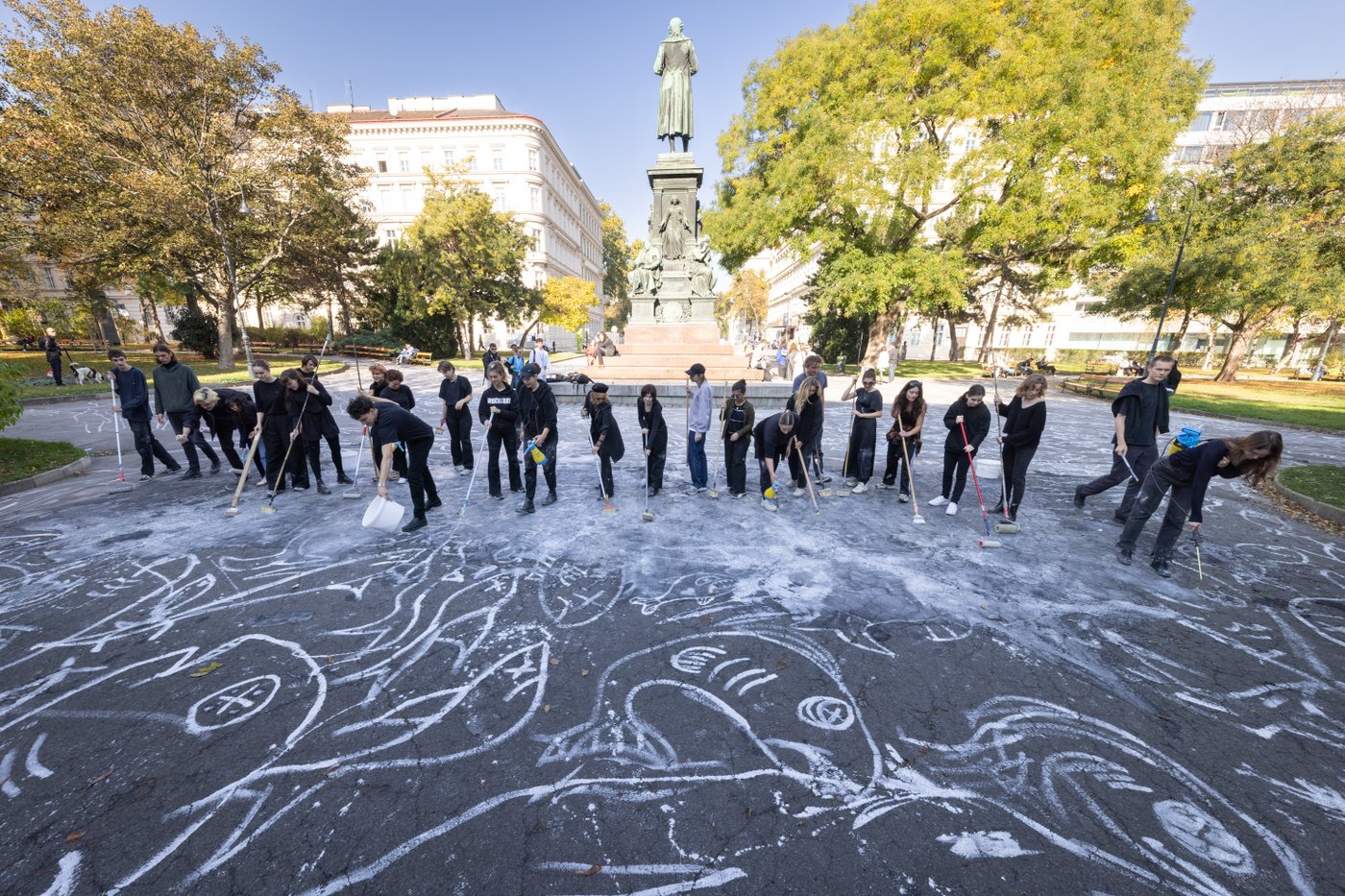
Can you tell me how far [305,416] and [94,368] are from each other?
25.3 m

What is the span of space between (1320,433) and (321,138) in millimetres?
37014

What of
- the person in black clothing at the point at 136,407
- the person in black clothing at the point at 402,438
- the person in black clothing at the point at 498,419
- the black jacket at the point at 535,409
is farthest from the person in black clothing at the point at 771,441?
the person in black clothing at the point at 136,407

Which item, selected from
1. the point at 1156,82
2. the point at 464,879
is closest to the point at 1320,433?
the point at 1156,82

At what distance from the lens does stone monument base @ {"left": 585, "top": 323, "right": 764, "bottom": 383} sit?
58.6 ft

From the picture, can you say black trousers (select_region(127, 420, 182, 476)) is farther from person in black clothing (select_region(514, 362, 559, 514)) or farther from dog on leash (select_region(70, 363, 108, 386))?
dog on leash (select_region(70, 363, 108, 386))

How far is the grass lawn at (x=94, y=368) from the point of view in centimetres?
1746

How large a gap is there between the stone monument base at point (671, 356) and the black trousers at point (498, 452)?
9.92 meters

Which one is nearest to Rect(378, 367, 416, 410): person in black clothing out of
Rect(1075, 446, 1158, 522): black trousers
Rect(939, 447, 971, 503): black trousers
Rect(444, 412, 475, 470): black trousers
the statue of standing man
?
Rect(444, 412, 475, 470): black trousers

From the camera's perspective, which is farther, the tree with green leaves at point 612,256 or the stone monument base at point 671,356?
the tree with green leaves at point 612,256

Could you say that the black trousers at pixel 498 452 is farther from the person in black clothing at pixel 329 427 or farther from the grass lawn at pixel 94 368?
the grass lawn at pixel 94 368

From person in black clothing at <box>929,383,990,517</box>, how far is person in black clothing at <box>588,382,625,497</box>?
4.50 m

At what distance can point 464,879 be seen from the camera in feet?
8.11

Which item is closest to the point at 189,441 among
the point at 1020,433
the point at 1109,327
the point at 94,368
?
the point at 1020,433

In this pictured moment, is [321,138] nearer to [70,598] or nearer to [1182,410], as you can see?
[70,598]
